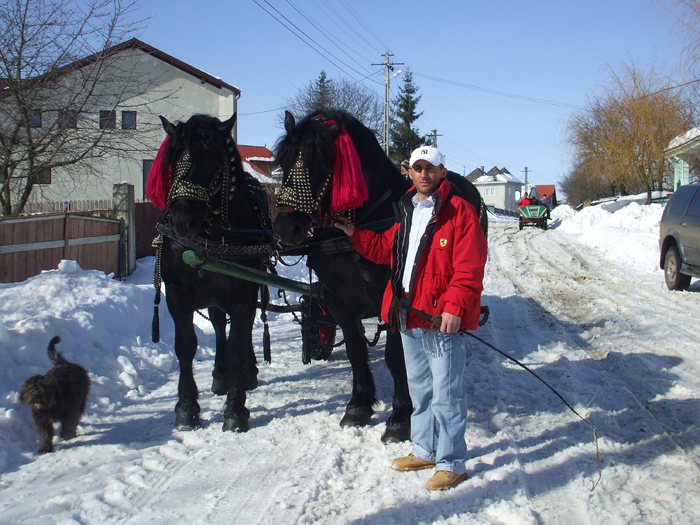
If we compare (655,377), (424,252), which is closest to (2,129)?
(424,252)

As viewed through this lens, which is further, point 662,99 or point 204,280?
point 662,99

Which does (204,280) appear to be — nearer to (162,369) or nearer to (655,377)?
(162,369)

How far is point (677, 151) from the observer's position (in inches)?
995

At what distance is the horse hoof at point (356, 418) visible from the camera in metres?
4.23

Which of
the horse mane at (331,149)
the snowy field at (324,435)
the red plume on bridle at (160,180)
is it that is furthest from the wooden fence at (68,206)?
the horse mane at (331,149)

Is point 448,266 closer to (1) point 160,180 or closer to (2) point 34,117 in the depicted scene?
(1) point 160,180

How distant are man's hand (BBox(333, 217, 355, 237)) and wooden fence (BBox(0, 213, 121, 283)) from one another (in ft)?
21.5

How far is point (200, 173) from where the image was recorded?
3941mm

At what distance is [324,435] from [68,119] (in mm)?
8570

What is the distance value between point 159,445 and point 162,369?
1943 millimetres

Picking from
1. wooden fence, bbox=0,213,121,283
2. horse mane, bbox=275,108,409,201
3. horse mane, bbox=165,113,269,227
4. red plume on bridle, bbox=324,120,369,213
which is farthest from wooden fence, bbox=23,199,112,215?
red plume on bridle, bbox=324,120,369,213

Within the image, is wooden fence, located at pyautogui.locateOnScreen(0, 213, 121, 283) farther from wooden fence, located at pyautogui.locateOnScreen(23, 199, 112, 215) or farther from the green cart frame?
the green cart frame

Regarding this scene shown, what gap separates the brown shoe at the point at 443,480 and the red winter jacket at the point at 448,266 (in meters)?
0.81

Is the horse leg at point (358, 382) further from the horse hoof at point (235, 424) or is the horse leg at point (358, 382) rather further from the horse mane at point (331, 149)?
the horse mane at point (331, 149)
